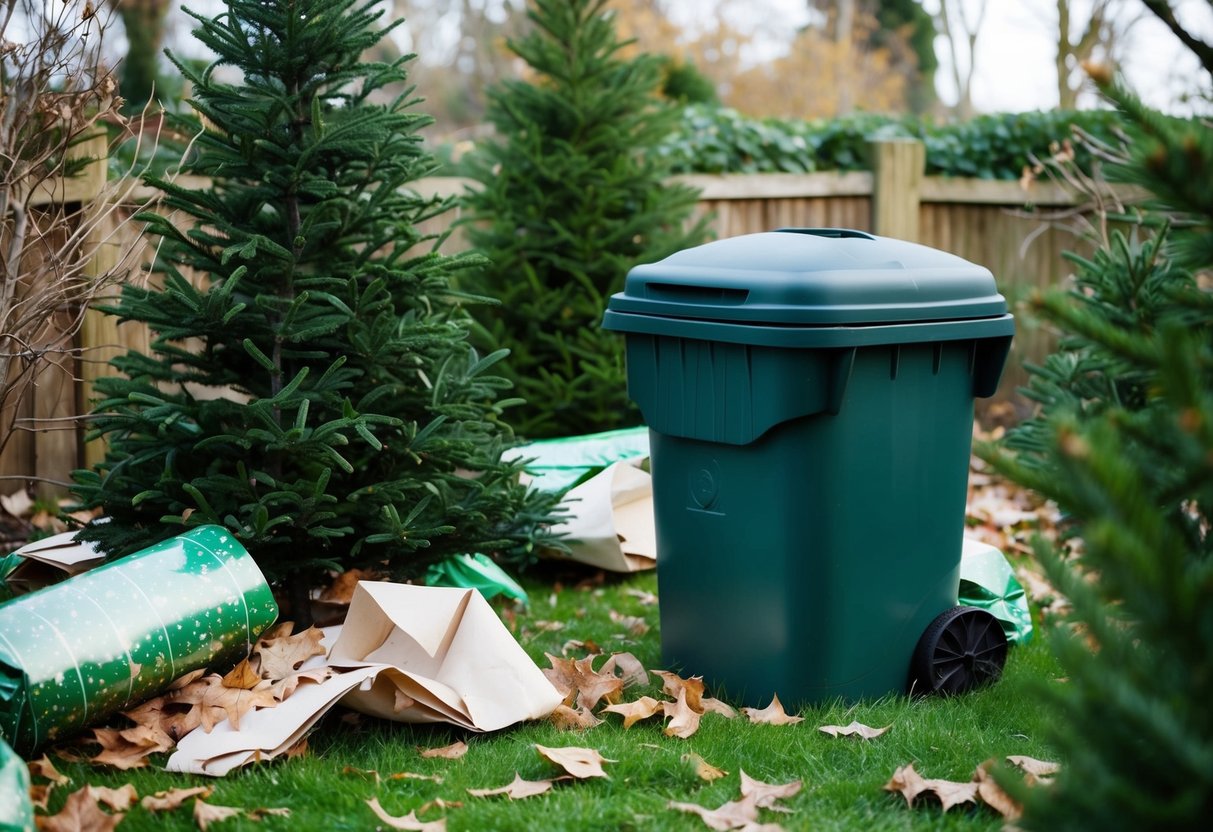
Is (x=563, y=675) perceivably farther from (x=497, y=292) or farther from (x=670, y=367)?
Result: (x=497, y=292)

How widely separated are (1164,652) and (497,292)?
15.5 ft

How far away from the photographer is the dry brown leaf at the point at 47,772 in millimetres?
2816

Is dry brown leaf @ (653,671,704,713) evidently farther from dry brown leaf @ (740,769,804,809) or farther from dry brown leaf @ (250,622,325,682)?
dry brown leaf @ (250,622,325,682)

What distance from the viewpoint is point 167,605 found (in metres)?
3.18

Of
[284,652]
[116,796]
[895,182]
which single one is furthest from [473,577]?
[895,182]

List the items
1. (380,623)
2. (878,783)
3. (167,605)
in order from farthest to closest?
(380,623), (167,605), (878,783)

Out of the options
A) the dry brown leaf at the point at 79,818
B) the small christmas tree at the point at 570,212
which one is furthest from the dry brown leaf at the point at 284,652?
the small christmas tree at the point at 570,212

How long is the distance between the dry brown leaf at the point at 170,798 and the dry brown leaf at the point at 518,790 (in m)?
0.63

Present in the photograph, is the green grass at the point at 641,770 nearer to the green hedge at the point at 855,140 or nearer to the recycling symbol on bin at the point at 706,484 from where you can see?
the recycling symbol on bin at the point at 706,484

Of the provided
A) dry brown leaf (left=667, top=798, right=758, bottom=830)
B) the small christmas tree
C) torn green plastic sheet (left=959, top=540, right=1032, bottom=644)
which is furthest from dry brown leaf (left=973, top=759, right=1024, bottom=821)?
the small christmas tree

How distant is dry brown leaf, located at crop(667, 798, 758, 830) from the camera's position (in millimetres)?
2611

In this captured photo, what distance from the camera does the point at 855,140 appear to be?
A: 8.12m

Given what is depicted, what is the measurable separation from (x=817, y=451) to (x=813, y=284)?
0.48m

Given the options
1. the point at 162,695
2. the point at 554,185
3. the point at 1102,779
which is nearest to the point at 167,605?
the point at 162,695
